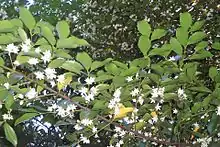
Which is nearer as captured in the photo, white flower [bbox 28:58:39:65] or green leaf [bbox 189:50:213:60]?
white flower [bbox 28:58:39:65]

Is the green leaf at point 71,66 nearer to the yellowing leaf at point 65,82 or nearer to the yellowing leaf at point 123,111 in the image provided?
the yellowing leaf at point 65,82

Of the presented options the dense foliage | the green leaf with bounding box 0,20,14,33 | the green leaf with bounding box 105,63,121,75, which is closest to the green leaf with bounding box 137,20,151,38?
the dense foliage

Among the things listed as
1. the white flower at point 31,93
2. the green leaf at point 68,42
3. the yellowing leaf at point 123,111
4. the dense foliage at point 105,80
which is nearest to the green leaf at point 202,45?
the dense foliage at point 105,80

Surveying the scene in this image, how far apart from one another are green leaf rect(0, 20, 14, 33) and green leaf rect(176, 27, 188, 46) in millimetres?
428

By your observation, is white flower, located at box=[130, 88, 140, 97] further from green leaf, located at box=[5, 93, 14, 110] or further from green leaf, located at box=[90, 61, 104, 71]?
green leaf, located at box=[5, 93, 14, 110]

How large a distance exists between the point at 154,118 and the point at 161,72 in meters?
0.26

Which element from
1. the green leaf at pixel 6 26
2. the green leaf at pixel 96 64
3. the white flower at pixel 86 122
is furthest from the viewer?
the white flower at pixel 86 122

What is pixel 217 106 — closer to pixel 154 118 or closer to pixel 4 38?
pixel 154 118

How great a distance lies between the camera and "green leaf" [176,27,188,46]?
3.29 ft

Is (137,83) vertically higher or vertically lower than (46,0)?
lower

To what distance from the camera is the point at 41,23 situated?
0.92 meters

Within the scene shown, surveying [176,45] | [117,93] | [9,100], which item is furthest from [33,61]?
[176,45]

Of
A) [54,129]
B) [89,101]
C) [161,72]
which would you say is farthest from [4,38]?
[54,129]

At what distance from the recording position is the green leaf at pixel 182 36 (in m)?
1.00
